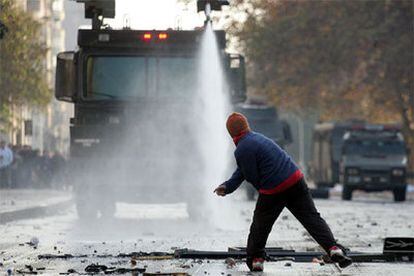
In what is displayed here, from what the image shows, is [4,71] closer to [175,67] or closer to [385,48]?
[385,48]

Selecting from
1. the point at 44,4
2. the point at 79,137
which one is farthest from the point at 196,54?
the point at 44,4

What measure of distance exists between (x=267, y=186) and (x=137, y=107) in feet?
41.8

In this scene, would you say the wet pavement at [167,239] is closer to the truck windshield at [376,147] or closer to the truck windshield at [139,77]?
the truck windshield at [139,77]

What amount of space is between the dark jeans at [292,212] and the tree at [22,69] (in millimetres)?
41689

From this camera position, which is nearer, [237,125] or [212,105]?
[237,125]

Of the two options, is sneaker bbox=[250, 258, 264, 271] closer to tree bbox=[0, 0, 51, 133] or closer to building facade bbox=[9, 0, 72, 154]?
tree bbox=[0, 0, 51, 133]

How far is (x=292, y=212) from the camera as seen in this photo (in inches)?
578

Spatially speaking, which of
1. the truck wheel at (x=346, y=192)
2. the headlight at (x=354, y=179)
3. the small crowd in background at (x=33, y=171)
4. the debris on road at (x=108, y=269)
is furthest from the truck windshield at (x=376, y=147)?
the debris on road at (x=108, y=269)

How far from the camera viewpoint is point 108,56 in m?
27.1

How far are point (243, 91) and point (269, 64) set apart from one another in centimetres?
3704

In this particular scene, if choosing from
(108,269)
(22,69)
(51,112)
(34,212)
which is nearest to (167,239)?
(108,269)

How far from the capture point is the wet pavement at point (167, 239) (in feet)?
50.0

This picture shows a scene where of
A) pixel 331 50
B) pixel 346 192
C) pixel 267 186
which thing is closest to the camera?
pixel 267 186

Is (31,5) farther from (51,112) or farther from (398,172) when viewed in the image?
(51,112)
